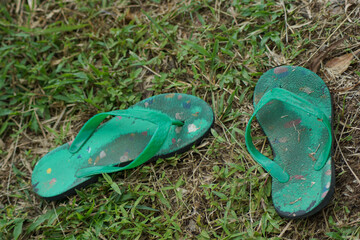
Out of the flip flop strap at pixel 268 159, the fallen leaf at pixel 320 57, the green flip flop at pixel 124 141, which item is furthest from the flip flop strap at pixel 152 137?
the fallen leaf at pixel 320 57

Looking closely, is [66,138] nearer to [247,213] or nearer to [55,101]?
[55,101]

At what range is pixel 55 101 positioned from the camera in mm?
1932

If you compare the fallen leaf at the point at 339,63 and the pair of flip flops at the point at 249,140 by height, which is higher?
the fallen leaf at the point at 339,63

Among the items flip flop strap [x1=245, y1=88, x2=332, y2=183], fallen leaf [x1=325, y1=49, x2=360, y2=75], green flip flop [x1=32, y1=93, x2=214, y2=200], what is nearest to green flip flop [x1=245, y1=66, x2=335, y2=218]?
flip flop strap [x1=245, y1=88, x2=332, y2=183]

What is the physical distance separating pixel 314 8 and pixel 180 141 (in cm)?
85

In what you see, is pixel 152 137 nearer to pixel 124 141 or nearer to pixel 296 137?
pixel 124 141

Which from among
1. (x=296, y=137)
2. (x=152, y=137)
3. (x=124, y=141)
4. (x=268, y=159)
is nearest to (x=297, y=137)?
(x=296, y=137)

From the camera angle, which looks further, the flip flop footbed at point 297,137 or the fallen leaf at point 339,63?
the fallen leaf at point 339,63

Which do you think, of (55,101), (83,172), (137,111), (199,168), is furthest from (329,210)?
(55,101)

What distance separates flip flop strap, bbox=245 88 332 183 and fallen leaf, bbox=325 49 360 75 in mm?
234

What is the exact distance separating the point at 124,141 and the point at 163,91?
298 millimetres

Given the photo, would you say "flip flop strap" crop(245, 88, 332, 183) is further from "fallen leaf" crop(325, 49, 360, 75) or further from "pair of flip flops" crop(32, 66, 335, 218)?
"fallen leaf" crop(325, 49, 360, 75)

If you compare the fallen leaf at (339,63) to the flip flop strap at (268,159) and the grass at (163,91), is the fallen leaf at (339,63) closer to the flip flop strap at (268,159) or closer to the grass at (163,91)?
the grass at (163,91)

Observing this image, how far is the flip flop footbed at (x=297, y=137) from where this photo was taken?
55.0 inches
